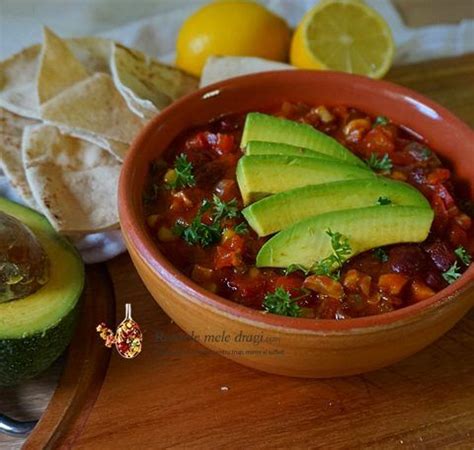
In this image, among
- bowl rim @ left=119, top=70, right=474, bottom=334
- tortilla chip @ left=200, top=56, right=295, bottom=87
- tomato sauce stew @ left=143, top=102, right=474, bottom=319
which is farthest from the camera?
tortilla chip @ left=200, top=56, right=295, bottom=87

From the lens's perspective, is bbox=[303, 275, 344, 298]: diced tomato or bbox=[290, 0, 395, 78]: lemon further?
bbox=[290, 0, 395, 78]: lemon

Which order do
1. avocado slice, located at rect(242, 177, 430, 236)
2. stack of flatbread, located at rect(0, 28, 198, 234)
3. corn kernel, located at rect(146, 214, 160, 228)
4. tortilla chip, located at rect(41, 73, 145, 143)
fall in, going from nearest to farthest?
avocado slice, located at rect(242, 177, 430, 236) → corn kernel, located at rect(146, 214, 160, 228) → stack of flatbread, located at rect(0, 28, 198, 234) → tortilla chip, located at rect(41, 73, 145, 143)

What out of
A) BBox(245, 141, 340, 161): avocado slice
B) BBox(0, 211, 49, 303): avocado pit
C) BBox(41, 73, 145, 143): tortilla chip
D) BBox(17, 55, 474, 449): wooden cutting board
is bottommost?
BBox(17, 55, 474, 449): wooden cutting board

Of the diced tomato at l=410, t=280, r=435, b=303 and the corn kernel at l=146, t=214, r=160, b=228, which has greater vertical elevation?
the diced tomato at l=410, t=280, r=435, b=303

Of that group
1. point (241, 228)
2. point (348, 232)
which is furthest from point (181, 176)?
point (348, 232)

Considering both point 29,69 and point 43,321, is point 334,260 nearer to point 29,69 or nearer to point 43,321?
point 43,321

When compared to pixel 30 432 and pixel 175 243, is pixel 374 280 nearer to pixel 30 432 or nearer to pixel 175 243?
pixel 175 243

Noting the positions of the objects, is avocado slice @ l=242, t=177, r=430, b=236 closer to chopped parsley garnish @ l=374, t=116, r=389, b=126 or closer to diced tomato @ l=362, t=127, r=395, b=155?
diced tomato @ l=362, t=127, r=395, b=155

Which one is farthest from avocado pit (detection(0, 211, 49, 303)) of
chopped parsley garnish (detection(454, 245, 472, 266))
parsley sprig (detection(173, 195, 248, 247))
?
chopped parsley garnish (detection(454, 245, 472, 266))
